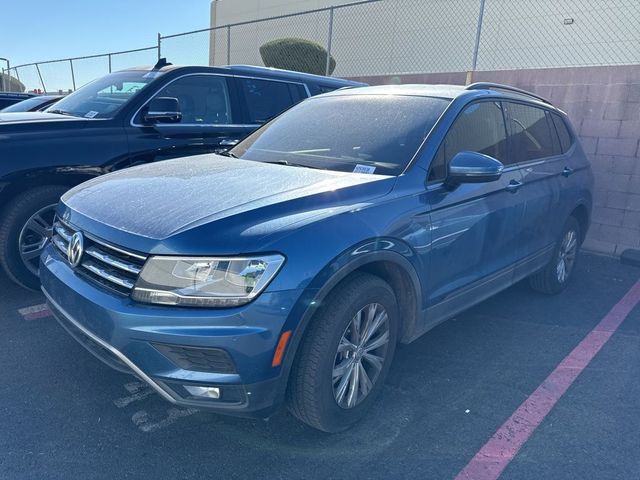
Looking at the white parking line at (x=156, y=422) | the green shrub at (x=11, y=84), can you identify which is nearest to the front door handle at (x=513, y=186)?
the white parking line at (x=156, y=422)

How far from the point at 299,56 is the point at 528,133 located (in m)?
9.13

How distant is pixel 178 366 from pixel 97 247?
78 cm

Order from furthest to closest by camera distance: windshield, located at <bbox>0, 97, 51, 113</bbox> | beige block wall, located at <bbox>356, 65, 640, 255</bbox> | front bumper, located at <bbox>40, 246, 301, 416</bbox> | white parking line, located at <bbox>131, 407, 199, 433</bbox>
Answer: windshield, located at <bbox>0, 97, 51, 113</bbox>, beige block wall, located at <bbox>356, 65, 640, 255</bbox>, white parking line, located at <bbox>131, 407, 199, 433</bbox>, front bumper, located at <bbox>40, 246, 301, 416</bbox>

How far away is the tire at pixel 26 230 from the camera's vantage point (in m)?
4.00

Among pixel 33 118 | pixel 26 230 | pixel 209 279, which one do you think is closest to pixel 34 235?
pixel 26 230

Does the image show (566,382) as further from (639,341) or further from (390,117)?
(390,117)

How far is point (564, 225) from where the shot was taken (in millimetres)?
4789

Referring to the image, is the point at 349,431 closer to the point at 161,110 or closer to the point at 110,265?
the point at 110,265

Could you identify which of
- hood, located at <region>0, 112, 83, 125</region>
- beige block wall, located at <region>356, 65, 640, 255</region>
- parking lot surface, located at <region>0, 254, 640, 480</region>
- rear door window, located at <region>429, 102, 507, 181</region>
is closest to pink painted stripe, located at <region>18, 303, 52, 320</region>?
parking lot surface, located at <region>0, 254, 640, 480</region>

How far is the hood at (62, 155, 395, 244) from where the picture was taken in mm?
2475

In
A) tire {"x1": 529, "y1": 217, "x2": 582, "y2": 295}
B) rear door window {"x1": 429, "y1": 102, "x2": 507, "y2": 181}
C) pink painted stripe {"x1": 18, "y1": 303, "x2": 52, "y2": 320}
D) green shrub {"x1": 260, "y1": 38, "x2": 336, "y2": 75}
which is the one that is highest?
green shrub {"x1": 260, "y1": 38, "x2": 336, "y2": 75}

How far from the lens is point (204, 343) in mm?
2203

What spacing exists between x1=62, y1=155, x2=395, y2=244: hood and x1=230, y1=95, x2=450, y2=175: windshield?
0.67 feet

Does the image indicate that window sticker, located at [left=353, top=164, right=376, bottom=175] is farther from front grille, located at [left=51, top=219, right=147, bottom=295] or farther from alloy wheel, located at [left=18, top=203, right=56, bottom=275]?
alloy wheel, located at [left=18, top=203, right=56, bottom=275]
